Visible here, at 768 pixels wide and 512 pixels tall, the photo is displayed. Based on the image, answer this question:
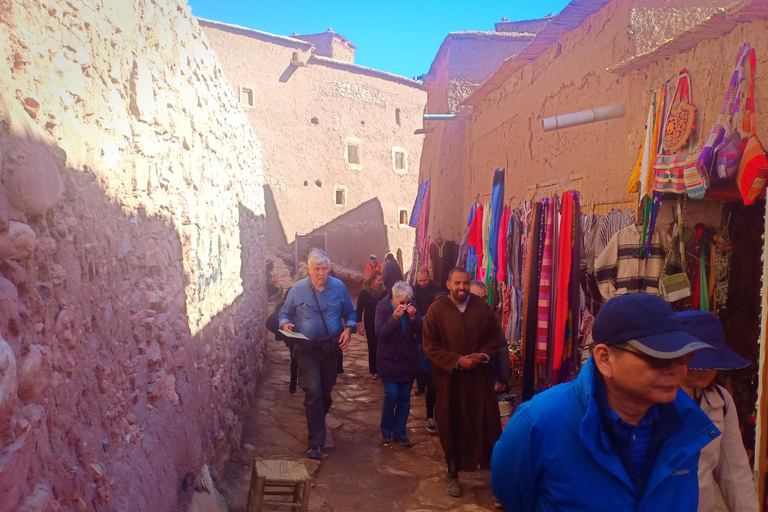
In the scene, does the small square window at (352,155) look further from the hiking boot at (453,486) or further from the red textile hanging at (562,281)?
the hiking boot at (453,486)

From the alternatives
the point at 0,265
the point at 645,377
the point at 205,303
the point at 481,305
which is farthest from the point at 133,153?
the point at 481,305

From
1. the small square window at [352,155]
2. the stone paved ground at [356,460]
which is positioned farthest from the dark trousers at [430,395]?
the small square window at [352,155]

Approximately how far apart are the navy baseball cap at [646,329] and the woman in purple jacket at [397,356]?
3.52 metres

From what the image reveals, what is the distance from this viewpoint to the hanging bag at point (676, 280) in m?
3.70

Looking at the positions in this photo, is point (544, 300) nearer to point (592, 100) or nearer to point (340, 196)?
point (592, 100)

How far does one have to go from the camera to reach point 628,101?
14.5ft

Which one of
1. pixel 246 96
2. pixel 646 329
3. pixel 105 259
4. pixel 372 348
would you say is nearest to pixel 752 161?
pixel 646 329

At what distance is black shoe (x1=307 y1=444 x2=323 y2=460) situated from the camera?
489 centimetres

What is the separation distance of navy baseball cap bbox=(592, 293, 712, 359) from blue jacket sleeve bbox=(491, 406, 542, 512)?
0.34 m

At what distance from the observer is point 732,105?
321 centimetres

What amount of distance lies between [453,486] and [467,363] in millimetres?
964


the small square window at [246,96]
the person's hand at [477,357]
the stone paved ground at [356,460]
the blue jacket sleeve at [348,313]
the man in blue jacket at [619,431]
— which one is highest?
the small square window at [246,96]

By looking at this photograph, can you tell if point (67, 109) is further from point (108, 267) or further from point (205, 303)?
point (205, 303)

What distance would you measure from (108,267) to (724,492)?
2.53 metres
